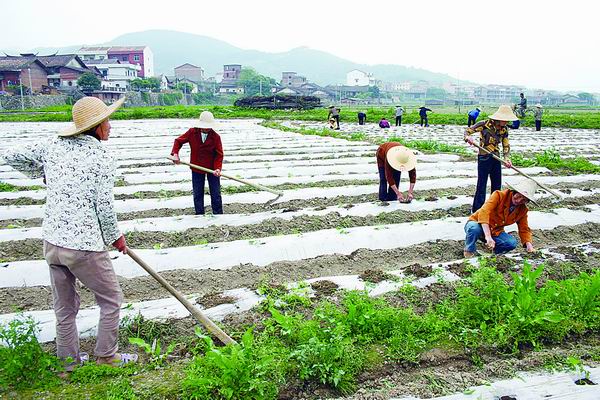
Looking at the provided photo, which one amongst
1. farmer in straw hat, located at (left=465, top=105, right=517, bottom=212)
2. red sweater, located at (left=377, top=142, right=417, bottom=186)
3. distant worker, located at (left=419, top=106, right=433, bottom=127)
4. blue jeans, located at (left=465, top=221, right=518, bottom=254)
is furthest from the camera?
distant worker, located at (left=419, top=106, right=433, bottom=127)

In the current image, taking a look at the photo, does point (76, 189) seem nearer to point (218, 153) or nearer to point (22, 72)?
point (218, 153)

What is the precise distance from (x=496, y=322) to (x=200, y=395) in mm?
2076

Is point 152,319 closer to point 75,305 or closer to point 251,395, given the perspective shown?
point 75,305

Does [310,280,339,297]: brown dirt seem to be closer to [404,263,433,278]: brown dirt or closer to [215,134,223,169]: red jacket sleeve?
[404,263,433,278]: brown dirt

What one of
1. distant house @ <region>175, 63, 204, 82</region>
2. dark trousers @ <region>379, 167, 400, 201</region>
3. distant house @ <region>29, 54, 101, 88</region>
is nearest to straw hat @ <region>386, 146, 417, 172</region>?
dark trousers @ <region>379, 167, 400, 201</region>

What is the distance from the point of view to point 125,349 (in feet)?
10.7

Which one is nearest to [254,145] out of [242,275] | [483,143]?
[483,143]

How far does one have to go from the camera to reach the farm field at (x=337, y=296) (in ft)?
9.29

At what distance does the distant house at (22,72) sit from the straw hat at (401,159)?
39819mm

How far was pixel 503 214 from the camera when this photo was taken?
15.4ft

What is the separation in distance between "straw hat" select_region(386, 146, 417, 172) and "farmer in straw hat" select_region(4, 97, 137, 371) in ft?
13.0

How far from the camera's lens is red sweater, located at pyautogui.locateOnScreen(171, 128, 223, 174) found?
19.4 feet

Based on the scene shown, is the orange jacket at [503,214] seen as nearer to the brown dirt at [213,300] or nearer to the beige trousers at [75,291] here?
the brown dirt at [213,300]

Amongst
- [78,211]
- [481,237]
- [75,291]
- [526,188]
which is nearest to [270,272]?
[75,291]
